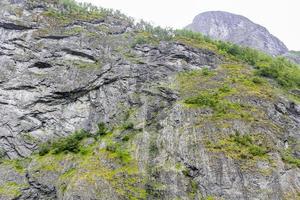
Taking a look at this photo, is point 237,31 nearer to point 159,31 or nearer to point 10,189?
point 159,31

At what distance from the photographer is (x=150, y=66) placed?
46.6 m

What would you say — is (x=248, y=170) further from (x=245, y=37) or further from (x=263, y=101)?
(x=245, y=37)

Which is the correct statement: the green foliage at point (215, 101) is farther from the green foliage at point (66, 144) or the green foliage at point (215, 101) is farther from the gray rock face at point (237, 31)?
the gray rock face at point (237, 31)

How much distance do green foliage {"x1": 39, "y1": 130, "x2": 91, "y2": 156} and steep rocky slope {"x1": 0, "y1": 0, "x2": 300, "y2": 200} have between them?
11 centimetres

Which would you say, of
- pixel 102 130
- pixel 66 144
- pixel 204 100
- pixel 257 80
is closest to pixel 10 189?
pixel 66 144

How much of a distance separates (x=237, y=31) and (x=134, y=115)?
9003 centimetres

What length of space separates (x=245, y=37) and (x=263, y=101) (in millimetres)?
79455

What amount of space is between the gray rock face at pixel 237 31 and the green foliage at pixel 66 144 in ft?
262

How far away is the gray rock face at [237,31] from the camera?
369ft

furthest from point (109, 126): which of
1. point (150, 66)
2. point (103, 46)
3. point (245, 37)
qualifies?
point (245, 37)

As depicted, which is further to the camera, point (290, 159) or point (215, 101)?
point (215, 101)

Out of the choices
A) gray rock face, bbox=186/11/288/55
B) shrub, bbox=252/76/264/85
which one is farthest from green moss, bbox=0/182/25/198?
gray rock face, bbox=186/11/288/55

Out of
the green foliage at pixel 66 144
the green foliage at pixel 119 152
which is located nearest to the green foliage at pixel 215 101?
the green foliage at pixel 119 152

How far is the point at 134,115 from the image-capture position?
39375 millimetres
